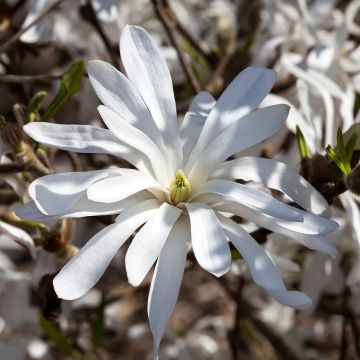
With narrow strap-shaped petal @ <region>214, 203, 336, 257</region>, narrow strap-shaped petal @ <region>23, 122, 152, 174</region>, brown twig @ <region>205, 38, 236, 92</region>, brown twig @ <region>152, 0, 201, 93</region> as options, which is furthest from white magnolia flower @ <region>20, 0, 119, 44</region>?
narrow strap-shaped petal @ <region>214, 203, 336, 257</region>

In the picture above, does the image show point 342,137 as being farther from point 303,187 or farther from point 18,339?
point 18,339

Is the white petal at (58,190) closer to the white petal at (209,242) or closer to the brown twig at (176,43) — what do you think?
the white petal at (209,242)

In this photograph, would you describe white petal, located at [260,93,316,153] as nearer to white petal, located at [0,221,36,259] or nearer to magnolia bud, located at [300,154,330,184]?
magnolia bud, located at [300,154,330,184]

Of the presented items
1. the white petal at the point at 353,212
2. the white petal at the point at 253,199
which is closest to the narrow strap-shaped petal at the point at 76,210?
the white petal at the point at 253,199

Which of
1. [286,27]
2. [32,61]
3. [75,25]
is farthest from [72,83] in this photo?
[32,61]

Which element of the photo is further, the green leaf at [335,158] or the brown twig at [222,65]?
the brown twig at [222,65]

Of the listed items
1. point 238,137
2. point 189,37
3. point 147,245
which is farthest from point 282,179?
point 189,37

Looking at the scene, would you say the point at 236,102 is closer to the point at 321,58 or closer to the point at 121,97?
the point at 121,97
